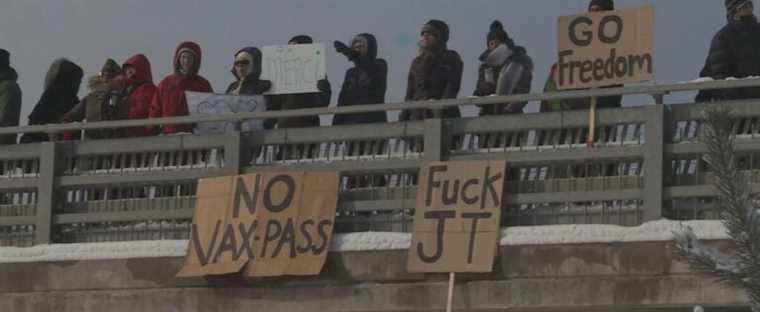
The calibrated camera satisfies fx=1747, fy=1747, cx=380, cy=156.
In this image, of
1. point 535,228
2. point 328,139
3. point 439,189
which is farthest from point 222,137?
point 535,228

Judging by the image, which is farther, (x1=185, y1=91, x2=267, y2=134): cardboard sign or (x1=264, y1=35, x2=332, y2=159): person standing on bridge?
(x1=264, y1=35, x2=332, y2=159): person standing on bridge

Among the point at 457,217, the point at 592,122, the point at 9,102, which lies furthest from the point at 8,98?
the point at 592,122

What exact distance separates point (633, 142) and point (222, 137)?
3196 mm

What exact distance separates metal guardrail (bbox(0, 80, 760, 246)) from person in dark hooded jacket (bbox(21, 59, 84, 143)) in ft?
3.05

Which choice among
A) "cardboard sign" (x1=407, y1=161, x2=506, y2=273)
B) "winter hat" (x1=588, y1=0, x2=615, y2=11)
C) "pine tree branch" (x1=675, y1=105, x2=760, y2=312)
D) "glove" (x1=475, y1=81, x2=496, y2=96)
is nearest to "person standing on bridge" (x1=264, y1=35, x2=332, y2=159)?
"glove" (x1=475, y1=81, x2=496, y2=96)

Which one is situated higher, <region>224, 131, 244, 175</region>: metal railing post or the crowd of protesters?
the crowd of protesters

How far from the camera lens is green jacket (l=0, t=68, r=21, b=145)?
1444 centimetres

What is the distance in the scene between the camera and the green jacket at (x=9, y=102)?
47.4ft

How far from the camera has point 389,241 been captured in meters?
11.8

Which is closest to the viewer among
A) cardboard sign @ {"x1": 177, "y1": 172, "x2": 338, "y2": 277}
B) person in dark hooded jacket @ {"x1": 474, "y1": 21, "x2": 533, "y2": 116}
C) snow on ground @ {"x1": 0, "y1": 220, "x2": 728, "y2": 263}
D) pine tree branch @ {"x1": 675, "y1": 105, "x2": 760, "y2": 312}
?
pine tree branch @ {"x1": 675, "y1": 105, "x2": 760, "y2": 312}

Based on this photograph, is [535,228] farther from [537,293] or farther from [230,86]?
[230,86]

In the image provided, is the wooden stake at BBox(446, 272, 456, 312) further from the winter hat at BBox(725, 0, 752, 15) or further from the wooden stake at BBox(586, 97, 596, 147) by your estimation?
the winter hat at BBox(725, 0, 752, 15)

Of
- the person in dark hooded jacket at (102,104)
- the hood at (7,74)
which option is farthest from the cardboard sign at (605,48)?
the hood at (7,74)

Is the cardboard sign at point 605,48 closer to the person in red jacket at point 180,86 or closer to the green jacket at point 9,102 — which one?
the person in red jacket at point 180,86
